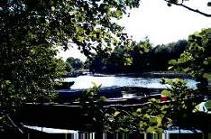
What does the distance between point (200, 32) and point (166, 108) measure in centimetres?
78

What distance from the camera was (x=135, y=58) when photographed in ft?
309

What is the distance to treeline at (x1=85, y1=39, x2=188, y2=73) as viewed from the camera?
34.2 ft

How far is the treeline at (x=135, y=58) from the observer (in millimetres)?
10432

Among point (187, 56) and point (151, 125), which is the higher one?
point (187, 56)

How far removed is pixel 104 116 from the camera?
430 cm

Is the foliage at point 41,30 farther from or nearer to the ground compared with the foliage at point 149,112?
farther from the ground

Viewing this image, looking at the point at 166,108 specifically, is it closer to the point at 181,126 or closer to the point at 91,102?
the point at 181,126

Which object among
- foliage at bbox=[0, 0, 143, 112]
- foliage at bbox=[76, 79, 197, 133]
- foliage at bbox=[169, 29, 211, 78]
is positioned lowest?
foliage at bbox=[76, 79, 197, 133]

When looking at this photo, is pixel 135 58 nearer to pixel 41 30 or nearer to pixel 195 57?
pixel 41 30

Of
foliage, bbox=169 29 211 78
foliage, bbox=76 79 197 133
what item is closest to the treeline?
foliage, bbox=169 29 211 78

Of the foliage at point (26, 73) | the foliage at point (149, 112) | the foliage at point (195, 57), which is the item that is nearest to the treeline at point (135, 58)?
the foliage at point (195, 57)

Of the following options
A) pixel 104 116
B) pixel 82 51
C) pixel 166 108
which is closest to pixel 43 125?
pixel 82 51

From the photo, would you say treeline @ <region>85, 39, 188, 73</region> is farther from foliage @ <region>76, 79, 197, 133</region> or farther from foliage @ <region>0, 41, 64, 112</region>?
foliage @ <region>0, 41, 64, 112</region>

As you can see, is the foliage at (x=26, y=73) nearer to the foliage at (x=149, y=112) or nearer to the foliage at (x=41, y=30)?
the foliage at (x=41, y=30)
